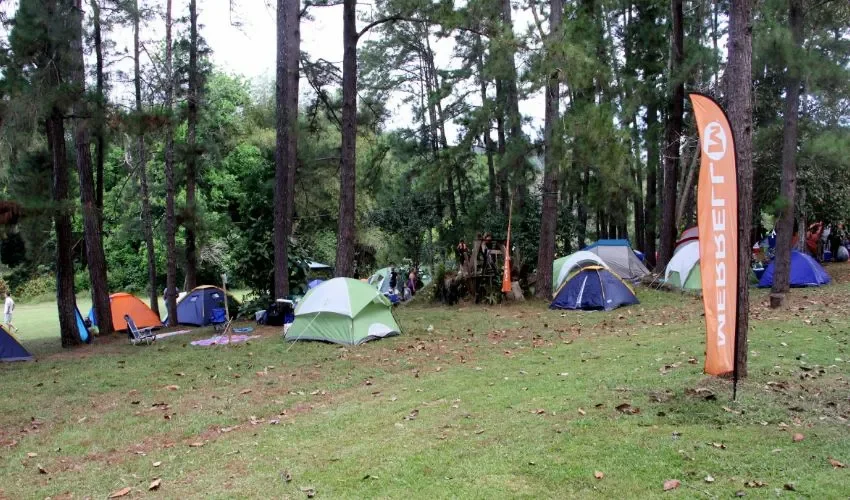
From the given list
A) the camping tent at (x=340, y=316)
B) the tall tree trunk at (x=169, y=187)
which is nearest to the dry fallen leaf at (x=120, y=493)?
the camping tent at (x=340, y=316)

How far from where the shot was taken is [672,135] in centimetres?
1645

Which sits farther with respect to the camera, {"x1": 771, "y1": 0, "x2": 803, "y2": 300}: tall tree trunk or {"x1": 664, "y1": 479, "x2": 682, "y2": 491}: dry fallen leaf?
{"x1": 771, "y1": 0, "x2": 803, "y2": 300}: tall tree trunk

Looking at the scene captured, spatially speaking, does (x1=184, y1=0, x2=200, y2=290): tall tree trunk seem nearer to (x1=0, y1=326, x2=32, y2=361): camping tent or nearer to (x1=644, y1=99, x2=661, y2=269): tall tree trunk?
(x1=0, y1=326, x2=32, y2=361): camping tent

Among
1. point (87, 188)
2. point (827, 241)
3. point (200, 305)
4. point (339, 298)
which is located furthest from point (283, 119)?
point (827, 241)

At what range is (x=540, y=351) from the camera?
8.68 m

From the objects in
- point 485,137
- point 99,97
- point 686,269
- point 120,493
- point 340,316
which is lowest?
point 120,493

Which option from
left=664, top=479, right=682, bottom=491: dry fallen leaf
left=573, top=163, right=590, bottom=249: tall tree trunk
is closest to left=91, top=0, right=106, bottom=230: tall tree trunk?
left=664, top=479, right=682, bottom=491: dry fallen leaf

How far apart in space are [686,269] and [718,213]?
36.0 feet

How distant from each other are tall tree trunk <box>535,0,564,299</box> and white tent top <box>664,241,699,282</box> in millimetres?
3543

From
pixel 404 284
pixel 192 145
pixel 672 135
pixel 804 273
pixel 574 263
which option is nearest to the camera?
pixel 574 263

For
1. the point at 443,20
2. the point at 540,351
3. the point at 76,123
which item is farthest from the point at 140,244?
the point at 540,351

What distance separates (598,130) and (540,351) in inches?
227

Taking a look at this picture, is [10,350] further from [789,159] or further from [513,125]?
[789,159]

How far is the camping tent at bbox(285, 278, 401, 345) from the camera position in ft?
33.6
